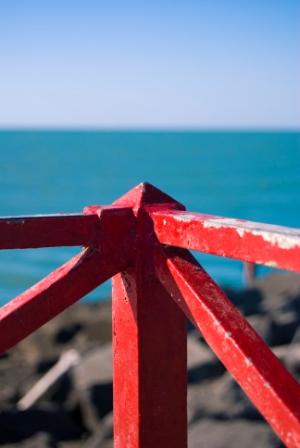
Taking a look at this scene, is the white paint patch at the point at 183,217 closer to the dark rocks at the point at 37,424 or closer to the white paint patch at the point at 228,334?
the white paint patch at the point at 228,334

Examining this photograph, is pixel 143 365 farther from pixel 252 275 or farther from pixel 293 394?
pixel 252 275

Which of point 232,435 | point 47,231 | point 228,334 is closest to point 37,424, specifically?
point 232,435

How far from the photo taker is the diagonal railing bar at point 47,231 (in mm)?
1885

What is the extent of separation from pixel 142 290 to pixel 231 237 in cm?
40

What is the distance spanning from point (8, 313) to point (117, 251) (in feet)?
1.05

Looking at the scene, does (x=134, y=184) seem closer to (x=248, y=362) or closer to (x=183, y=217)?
(x=183, y=217)

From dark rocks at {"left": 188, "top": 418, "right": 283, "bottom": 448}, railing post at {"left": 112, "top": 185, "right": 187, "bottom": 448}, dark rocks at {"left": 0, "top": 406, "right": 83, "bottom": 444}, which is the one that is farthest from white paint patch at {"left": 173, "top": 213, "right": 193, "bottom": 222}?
dark rocks at {"left": 0, "top": 406, "right": 83, "bottom": 444}

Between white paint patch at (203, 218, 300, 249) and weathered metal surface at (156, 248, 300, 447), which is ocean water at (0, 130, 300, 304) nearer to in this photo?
weathered metal surface at (156, 248, 300, 447)

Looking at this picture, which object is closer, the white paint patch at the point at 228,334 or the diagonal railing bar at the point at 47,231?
the white paint patch at the point at 228,334

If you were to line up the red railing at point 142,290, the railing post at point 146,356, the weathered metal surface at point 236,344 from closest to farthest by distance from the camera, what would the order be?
the weathered metal surface at point 236,344 → the red railing at point 142,290 → the railing post at point 146,356

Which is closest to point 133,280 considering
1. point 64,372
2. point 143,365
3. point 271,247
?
point 143,365

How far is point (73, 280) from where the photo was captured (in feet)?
6.46

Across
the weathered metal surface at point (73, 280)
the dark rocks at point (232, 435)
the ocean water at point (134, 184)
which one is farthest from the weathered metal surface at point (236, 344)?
the ocean water at point (134, 184)

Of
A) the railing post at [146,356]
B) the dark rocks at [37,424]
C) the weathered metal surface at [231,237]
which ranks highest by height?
the weathered metal surface at [231,237]
